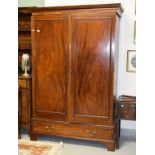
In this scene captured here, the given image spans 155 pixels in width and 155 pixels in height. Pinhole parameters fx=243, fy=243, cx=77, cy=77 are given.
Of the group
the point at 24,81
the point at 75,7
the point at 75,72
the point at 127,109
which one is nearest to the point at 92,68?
the point at 75,72

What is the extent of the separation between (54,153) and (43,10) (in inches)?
77.0

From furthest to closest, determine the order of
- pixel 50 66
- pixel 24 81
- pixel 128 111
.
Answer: pixel 24 81 < pixel 50 66 < pixel 128 111

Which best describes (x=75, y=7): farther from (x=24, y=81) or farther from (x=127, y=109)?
(x=127, y=109)

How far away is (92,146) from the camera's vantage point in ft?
11.3

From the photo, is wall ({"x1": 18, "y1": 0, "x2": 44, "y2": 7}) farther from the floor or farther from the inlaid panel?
the floor

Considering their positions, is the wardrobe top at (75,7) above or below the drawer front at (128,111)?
above

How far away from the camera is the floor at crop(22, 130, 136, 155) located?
10.5 feet

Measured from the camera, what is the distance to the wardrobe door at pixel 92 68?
3191 millimetres

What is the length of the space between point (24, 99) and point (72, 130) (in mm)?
873

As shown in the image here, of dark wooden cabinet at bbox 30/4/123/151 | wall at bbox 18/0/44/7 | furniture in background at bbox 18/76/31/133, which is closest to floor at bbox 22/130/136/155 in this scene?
dark wooden cabinet at bbox 30/4/123/151

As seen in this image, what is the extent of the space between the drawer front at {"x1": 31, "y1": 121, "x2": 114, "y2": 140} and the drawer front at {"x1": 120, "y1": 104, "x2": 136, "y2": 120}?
0.27 meters

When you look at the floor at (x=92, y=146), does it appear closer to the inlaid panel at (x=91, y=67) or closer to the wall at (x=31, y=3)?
the inlaid panel at (x=91, y=67)

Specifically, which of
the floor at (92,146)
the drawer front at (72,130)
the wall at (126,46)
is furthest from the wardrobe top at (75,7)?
the floor at (92,146)
